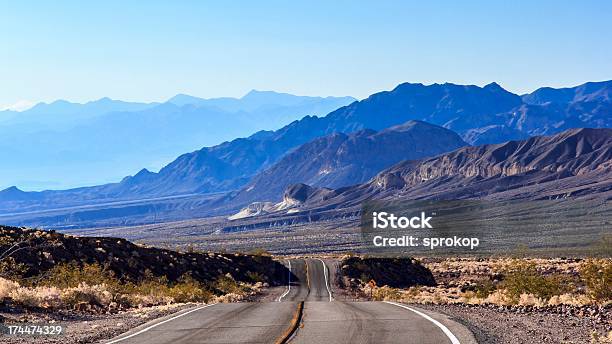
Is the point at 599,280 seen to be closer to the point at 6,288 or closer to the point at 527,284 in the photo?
the point at 527,284

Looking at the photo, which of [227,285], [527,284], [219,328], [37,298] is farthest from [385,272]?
[219,328]

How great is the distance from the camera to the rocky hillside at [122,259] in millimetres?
43594

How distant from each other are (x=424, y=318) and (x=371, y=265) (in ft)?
177

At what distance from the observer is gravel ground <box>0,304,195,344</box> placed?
58.7ft

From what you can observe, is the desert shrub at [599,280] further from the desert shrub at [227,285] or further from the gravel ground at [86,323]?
the desert shrub at [227,285]

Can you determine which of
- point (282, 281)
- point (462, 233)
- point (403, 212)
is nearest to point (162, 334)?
point (282, 281)

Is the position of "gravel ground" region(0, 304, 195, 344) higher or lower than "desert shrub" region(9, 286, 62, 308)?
lower

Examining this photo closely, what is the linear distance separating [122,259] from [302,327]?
1381 inches

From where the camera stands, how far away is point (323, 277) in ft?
229

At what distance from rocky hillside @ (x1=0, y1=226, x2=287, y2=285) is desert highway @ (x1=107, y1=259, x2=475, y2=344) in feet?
60.0

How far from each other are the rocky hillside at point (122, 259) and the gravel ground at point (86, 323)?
15.1 meters

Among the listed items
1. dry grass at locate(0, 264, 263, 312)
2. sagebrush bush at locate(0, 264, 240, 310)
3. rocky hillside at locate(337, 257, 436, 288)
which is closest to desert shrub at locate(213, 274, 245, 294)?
dry grass at locate(0, 264, 263, 312)

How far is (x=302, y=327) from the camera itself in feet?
60.3

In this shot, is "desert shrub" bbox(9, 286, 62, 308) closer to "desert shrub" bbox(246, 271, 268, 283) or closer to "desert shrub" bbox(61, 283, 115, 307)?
"desert shrub" bbox(61, 283, 115, 307)
